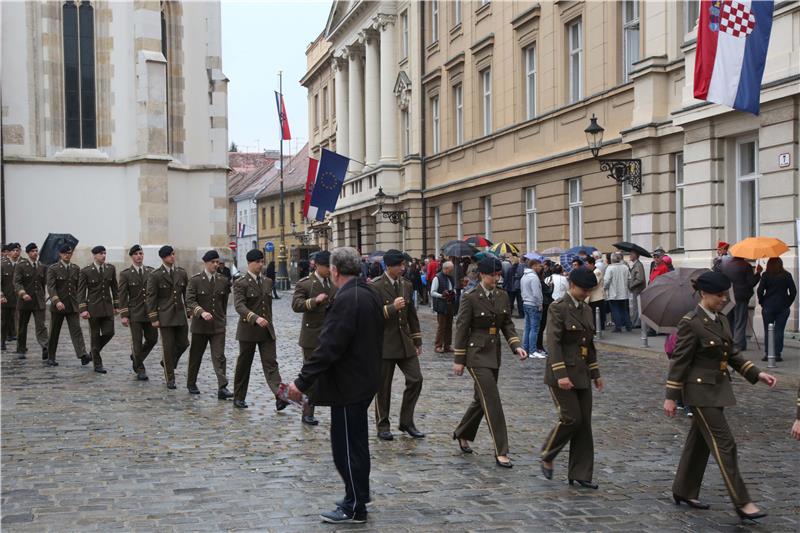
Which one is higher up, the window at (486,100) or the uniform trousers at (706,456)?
the window at (486,100)

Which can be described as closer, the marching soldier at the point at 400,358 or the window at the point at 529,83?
the marching soldier at the point at 400,358

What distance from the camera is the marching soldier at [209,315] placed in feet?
40.5

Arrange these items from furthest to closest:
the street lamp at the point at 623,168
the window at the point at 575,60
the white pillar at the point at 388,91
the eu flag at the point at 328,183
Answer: the white pillar at the point at 388,91, the eu flag at the point at 328,183, the window at the point at 575,60, the street lamp at the point at 623,168

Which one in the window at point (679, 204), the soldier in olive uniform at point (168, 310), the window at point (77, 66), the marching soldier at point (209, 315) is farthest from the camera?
the window at point (77, 66)

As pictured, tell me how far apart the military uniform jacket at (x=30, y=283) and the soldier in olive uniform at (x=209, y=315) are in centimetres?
583

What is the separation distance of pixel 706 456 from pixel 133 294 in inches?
379

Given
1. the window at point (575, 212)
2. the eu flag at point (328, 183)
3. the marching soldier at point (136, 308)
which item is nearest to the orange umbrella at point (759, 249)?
the marching soldier at point (136, 308)

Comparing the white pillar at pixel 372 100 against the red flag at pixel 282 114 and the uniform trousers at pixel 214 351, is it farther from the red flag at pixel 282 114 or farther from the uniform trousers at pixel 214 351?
the uniform trousers at pixel 214 351

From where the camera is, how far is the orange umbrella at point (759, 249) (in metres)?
14.3

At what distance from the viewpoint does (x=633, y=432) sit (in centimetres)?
990

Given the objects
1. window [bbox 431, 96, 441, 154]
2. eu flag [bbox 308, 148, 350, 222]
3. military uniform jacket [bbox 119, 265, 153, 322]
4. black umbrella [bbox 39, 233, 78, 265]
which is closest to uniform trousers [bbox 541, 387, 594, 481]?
military uniform jacket [bbox 119, 265, 153, 322]

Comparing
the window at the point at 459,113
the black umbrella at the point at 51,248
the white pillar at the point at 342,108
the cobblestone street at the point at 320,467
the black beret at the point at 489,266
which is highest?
the white pillar at the point at 342,108

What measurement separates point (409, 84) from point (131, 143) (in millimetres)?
13356

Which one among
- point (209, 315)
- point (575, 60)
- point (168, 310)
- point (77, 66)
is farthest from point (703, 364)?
point (77, 66)
